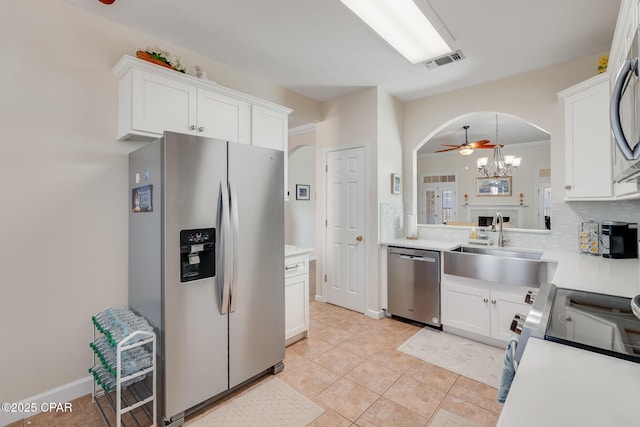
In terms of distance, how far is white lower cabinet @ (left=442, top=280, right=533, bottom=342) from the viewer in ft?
8.79

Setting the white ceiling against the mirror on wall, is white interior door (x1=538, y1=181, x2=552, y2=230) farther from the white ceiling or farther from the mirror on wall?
the white ceiling

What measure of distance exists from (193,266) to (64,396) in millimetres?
1304

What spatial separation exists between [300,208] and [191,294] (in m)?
5.10

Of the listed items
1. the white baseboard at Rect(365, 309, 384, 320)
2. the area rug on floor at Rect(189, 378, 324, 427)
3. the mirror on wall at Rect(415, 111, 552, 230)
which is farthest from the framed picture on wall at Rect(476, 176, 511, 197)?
the area rug on floor at Rect(189, 378, 324, 427)

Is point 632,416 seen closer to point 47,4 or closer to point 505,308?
point 505,308

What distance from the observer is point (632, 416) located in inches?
23.5

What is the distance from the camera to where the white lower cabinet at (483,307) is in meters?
2.68

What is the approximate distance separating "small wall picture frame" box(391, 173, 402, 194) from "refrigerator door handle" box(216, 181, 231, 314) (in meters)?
2.32

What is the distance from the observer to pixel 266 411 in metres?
1.93

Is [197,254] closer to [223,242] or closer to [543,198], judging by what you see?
[223,242]

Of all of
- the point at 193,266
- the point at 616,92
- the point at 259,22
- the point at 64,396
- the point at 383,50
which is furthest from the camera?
the point at 383,50

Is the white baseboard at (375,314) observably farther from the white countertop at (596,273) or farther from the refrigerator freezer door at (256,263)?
the white countertop at (596,273)

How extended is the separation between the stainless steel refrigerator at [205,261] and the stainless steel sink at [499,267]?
69.7 inches

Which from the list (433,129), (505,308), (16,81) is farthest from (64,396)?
(433,129)
